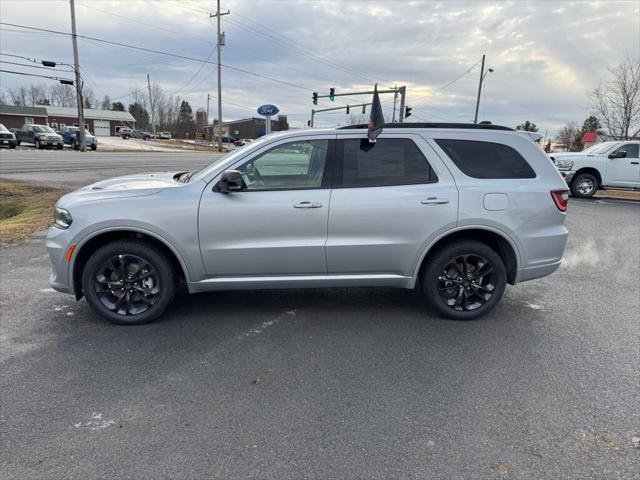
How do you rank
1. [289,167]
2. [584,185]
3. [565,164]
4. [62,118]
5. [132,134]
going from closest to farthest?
[289,167] < [565,164] < [584,185] < [132,134] < [62,118]

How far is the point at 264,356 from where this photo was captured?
12.1 ft

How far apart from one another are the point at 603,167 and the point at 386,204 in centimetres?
1346

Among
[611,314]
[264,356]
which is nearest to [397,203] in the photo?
[264,356]

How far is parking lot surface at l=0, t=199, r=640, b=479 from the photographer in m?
2.51

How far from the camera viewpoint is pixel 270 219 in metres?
4.08

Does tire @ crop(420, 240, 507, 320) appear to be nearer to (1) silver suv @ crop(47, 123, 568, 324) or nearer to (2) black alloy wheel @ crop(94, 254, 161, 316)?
(1) silver suv @ crop(47, 123, 568, 324)

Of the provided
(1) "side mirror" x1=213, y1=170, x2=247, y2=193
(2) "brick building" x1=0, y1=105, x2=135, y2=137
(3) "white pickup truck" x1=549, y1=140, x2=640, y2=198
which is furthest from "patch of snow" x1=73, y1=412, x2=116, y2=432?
(2) "brick building" x1=0, y1=105, x2=135, y2=137

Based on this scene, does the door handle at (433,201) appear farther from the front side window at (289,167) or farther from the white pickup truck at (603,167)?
the white pickup truck at (603,167)

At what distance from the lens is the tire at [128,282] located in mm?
4125

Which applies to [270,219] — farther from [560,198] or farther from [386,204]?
[560,198]

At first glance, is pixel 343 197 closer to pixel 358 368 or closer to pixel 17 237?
pixel 358 368

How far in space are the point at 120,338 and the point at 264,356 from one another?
136 cm

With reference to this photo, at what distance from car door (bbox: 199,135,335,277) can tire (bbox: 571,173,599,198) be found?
1341 cm

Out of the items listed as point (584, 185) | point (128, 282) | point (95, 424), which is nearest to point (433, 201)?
point (128, 282)
